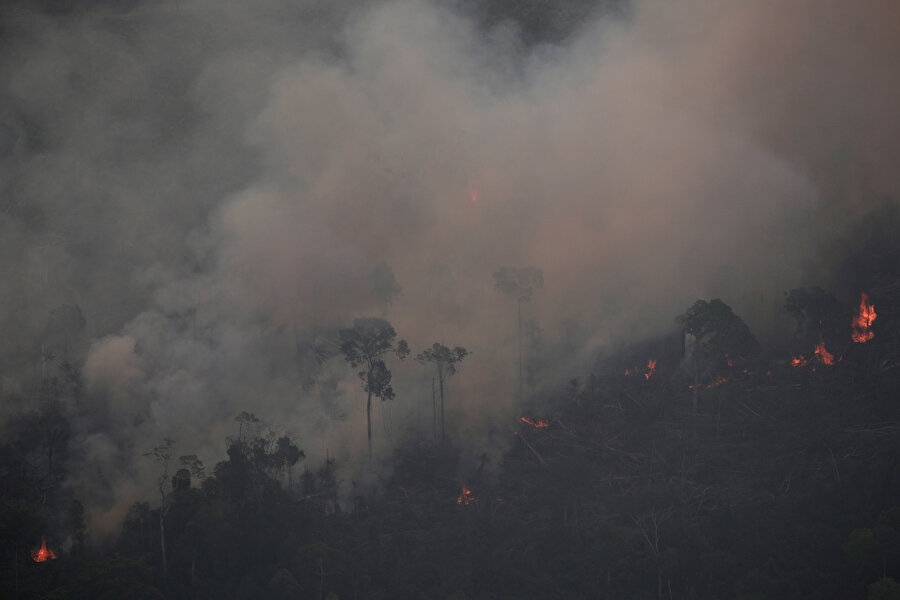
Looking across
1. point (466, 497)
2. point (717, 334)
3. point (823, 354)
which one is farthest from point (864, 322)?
point (466, 497)

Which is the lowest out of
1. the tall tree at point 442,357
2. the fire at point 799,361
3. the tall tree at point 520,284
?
the fire at point 799,361

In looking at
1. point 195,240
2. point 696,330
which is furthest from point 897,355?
point 195,240

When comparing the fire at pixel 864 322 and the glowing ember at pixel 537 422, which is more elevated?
the fire at pixel 864 322

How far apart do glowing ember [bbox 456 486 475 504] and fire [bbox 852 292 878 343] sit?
108 feet

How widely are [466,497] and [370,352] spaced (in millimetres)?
13324

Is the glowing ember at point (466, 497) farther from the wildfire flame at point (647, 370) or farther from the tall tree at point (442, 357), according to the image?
the wildfire flame at point (647, 370)

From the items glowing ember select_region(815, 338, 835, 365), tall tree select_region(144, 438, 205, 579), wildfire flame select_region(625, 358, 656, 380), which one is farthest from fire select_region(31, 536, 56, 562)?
glowing ember select_region(815, 338, 835, 365)

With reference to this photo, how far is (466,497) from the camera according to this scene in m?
54.7

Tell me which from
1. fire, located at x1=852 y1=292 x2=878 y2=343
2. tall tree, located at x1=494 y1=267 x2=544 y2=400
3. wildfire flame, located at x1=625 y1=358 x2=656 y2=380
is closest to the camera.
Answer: fire, located at x1=852 y1=292 x2=878 y2=343

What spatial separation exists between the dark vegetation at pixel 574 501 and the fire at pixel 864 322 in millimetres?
828

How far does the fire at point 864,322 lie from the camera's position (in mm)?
62312

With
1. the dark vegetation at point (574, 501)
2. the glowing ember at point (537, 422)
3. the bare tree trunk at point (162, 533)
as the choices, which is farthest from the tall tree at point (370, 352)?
the bare tree trunk at point (162, 533)

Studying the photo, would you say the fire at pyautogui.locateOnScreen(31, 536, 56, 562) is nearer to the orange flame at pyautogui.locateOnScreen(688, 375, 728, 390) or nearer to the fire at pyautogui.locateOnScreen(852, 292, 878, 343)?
the orange flame at pyautogui.locateOnScreen(688, 375, 728, 390)

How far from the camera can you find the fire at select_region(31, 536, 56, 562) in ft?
164
